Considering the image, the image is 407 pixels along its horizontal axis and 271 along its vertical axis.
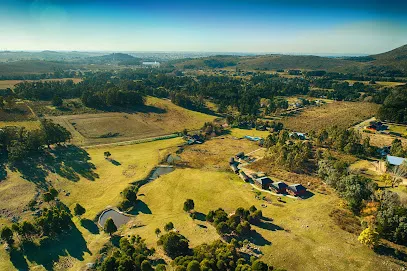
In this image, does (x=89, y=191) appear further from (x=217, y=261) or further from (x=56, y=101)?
(x=56, y=101)

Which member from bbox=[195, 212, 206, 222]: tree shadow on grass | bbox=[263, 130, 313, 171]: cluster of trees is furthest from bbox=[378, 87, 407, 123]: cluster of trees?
bbox=[195, 212, 206, 222]: tree shadow on grass

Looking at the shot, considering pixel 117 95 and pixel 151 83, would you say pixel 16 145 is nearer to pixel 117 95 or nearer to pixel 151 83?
pixel 117 95

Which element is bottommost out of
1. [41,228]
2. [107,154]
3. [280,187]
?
[41,228]

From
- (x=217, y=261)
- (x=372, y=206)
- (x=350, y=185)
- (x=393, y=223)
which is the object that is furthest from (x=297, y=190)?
(x=217, y=261)

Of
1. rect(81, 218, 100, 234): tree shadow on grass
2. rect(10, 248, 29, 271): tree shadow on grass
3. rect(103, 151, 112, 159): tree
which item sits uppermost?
rect(103, 151, 112, 159): tree

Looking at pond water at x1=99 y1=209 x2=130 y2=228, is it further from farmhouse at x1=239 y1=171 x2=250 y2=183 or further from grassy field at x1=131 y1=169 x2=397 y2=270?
farmhouse at x1=239 y1=171 x2=250 y2=183

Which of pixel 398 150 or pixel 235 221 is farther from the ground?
pixel 398 150

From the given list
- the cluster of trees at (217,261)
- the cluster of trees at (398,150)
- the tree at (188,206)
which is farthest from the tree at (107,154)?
the cluster of trees at (398,150)
